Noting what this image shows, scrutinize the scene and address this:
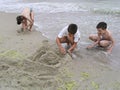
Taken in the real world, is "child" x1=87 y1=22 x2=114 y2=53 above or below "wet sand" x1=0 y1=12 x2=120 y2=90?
above

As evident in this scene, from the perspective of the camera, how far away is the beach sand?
15.9 feet

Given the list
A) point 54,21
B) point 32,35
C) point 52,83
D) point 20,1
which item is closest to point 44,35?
point 32,35

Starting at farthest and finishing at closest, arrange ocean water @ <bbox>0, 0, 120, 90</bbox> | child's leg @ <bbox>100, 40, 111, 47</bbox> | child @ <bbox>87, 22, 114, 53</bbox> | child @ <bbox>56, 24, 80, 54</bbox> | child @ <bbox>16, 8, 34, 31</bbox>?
1. child @ <bbox>16, 8, 34, 31</bbox>
2. child's leg @ <bbox>100, 40, 111, 47</bbox>
3. child @ <bbox>87, 22, 114, 53</bbox>
4. child @ <bbox>56, 24, 80, 54</bbox>
5. ocean water @ <bbox>0, 0, 120, 90</bbox>

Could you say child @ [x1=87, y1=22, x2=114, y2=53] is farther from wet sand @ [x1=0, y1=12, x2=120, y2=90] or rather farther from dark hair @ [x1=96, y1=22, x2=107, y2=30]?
wet sand @ [x1=0, y1=12, x2=120, y2=90]

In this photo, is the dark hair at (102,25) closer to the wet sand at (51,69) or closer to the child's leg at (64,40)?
the wet sand at (51,69)

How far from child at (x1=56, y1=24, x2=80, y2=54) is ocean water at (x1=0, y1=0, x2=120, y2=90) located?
0.86 ft

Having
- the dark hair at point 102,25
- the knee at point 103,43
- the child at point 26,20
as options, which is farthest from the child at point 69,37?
Answer: the child at point 26,20

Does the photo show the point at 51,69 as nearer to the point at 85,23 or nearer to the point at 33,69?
the point at 33,69

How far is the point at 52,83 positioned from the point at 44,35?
3.40 meters

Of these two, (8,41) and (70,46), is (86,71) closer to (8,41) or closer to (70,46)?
(70,46)

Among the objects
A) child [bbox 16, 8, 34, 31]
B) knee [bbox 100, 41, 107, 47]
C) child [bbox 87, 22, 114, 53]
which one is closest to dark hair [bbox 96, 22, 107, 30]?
child [bbox 87, 22, 114, 53]

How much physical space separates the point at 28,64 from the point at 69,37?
1.34 metres

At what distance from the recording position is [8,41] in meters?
7.43

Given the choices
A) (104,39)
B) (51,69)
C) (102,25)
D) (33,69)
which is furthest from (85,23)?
(33,69)
